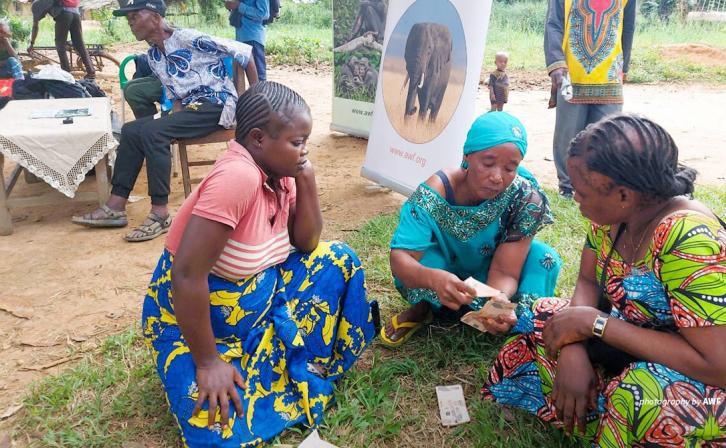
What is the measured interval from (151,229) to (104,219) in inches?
17.0

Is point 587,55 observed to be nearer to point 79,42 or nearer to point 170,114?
point 170,114

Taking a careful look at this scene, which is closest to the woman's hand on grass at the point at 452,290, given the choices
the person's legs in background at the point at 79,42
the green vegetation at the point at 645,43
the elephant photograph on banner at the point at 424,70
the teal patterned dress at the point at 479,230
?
the teal patterned dress at the point at 479,230

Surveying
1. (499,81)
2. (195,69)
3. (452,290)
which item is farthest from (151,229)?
(499,81)

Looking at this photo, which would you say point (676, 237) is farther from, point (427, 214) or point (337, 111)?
point (337, 111)

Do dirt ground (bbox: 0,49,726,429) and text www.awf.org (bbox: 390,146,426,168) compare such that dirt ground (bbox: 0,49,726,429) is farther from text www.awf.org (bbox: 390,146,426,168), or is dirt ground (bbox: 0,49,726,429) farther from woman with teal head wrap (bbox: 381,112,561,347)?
woman with teal head wrap (bbox: 381,112,561,347)

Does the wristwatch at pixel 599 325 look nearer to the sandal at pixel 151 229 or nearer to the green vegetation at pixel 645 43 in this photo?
the sandal at pixel 151 229

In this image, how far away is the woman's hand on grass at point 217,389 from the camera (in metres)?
1.97

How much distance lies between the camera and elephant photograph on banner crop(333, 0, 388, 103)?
5.80 metres

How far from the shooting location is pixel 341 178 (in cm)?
540

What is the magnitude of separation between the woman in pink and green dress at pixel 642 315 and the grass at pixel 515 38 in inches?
406

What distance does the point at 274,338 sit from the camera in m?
2.24

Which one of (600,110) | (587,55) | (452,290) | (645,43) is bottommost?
(452,290)

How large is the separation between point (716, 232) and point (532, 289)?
1053 millimetres

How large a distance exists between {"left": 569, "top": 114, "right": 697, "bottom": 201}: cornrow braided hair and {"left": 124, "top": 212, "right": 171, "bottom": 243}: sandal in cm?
330
